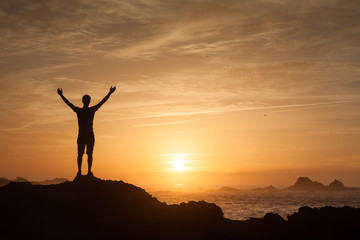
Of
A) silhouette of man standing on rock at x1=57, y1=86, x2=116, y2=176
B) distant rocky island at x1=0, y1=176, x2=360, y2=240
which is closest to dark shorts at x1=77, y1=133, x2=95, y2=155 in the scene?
silhouette of man standing on rock at x1=57, y1=86, x2=116, y2=176

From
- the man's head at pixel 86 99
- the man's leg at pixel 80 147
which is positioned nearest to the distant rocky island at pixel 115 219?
the man's leg at pixel 80 147

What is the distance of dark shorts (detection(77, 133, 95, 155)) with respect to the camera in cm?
1559

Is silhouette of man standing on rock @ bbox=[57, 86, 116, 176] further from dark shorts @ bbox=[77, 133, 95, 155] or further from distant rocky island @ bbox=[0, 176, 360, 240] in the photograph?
distant rocky island @ bbox=[0, 176, 360, 240]

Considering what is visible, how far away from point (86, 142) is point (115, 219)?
3.47m

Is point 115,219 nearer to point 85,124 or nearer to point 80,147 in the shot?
point 80,147

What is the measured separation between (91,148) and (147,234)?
14.0 ft

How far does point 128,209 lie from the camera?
596 inches

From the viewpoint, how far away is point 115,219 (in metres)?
14.2

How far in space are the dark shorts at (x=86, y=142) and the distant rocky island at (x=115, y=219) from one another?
1225 millimetres

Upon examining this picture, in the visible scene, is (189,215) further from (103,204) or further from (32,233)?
(32,233)

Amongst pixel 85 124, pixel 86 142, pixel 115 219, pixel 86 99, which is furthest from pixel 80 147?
pixel 115 219

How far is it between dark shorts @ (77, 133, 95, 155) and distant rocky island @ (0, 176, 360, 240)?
123cm

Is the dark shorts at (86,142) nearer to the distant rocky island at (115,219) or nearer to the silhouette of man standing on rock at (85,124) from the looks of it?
the silhouette of man standing on rock at (85,124)

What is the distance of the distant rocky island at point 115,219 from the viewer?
13.2m
